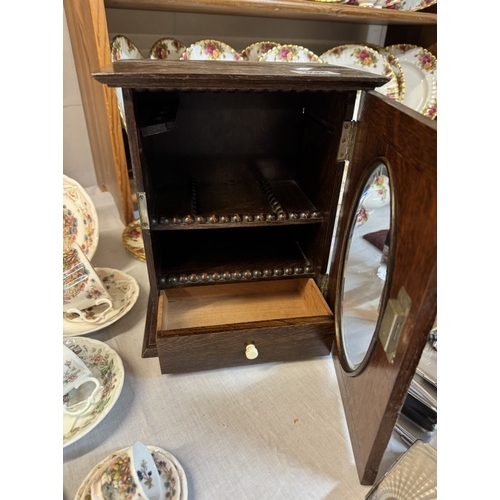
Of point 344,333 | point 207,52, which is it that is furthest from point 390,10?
point 344,333

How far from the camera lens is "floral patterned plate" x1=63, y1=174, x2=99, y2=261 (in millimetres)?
913

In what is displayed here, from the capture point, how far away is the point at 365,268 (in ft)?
2.07

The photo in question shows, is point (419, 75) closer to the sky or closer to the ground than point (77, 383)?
closer to the sky

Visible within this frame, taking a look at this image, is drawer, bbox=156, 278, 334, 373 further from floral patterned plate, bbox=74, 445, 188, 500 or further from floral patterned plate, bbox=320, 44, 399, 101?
floral patterned plate, bbox=320, 44, 399, 101

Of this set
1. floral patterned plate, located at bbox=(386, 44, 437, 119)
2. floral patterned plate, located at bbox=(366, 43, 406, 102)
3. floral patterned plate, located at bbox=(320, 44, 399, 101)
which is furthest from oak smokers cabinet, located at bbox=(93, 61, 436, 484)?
floral patterned plate, located at bbox=(386, 44, 437, 119)

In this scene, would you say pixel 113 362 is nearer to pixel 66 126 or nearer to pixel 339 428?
pixel 339 428

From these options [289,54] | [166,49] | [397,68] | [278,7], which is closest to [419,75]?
[397,68]

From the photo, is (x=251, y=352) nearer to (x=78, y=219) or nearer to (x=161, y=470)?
(x=161, y=470)

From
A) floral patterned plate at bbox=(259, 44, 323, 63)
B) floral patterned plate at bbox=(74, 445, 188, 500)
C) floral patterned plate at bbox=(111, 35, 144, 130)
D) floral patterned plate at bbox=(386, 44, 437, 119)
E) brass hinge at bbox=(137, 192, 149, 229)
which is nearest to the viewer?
floral patterned plate at bbox=(74, 445, 188, 500)

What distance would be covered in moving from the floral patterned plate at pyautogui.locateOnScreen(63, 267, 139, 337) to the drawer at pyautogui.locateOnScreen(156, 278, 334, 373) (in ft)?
0.33

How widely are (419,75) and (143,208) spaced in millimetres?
1025

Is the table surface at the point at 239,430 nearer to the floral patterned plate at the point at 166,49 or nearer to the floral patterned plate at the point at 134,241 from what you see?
the floral patterned plate at the point at 134,241

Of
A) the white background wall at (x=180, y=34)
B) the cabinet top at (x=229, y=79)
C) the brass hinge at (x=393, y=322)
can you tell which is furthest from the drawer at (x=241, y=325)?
the white background wall at (x=180, y=34)

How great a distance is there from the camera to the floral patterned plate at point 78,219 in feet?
3.00
